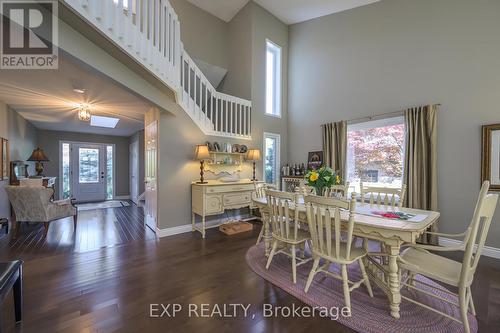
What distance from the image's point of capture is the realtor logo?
76.9 inches

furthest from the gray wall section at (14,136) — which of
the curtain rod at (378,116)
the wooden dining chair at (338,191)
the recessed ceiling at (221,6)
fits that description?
the curtain rod at (378,116)

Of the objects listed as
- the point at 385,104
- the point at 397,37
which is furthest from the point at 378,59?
the point at 385,104

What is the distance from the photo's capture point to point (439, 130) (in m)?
3.38

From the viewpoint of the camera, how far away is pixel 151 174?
429 centimetres

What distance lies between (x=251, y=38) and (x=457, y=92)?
3.85m

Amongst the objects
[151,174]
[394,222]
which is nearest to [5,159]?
[151,174]

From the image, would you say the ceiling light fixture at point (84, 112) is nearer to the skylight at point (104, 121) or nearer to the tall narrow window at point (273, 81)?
the skylight at point (104, 121)

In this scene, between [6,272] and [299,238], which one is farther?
[299,238]

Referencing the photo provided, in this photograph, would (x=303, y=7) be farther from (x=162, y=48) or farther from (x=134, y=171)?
(x=134, y=171)

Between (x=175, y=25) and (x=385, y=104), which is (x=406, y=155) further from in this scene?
(x=175, y=25)

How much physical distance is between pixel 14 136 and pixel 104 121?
1780 mm

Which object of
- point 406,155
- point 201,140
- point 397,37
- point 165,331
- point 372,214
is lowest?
point 165,331

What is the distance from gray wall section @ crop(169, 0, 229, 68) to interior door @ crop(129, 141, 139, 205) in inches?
157

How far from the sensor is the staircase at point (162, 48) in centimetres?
232
